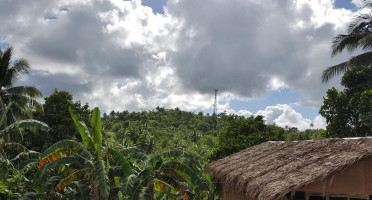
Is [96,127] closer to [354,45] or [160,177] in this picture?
[160,177]

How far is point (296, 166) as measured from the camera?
7.92 meters

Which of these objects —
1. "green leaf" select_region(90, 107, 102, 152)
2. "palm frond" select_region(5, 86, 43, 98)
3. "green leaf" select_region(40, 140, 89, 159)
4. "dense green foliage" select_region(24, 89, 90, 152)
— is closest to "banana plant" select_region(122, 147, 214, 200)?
"green leaf" select_region(90, 107, 102, 152)

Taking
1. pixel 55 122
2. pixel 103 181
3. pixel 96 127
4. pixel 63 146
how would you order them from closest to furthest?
1. pixel 103 181
2. pixel 63 146
3. pixel 96 127
4. pixel 55 122

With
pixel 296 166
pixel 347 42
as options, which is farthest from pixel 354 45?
pixel 296 166

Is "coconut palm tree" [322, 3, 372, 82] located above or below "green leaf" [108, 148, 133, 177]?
above

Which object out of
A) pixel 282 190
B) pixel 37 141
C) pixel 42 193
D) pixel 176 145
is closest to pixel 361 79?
pixel 282 190

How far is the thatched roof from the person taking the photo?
6.86 metres

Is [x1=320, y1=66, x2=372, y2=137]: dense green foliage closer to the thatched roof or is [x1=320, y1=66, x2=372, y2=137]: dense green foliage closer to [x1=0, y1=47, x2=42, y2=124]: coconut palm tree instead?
the thatched roof

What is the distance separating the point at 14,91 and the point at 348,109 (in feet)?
58.2

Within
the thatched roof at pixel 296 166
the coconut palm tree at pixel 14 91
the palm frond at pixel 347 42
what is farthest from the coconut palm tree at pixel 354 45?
the coconut palm tree at pixel 14 91

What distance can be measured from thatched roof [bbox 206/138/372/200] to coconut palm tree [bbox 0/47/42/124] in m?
13.7

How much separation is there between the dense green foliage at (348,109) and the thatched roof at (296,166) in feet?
29.7

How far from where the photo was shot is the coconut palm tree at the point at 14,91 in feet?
61.0

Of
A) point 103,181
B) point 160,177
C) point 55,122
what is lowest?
point 103,181
